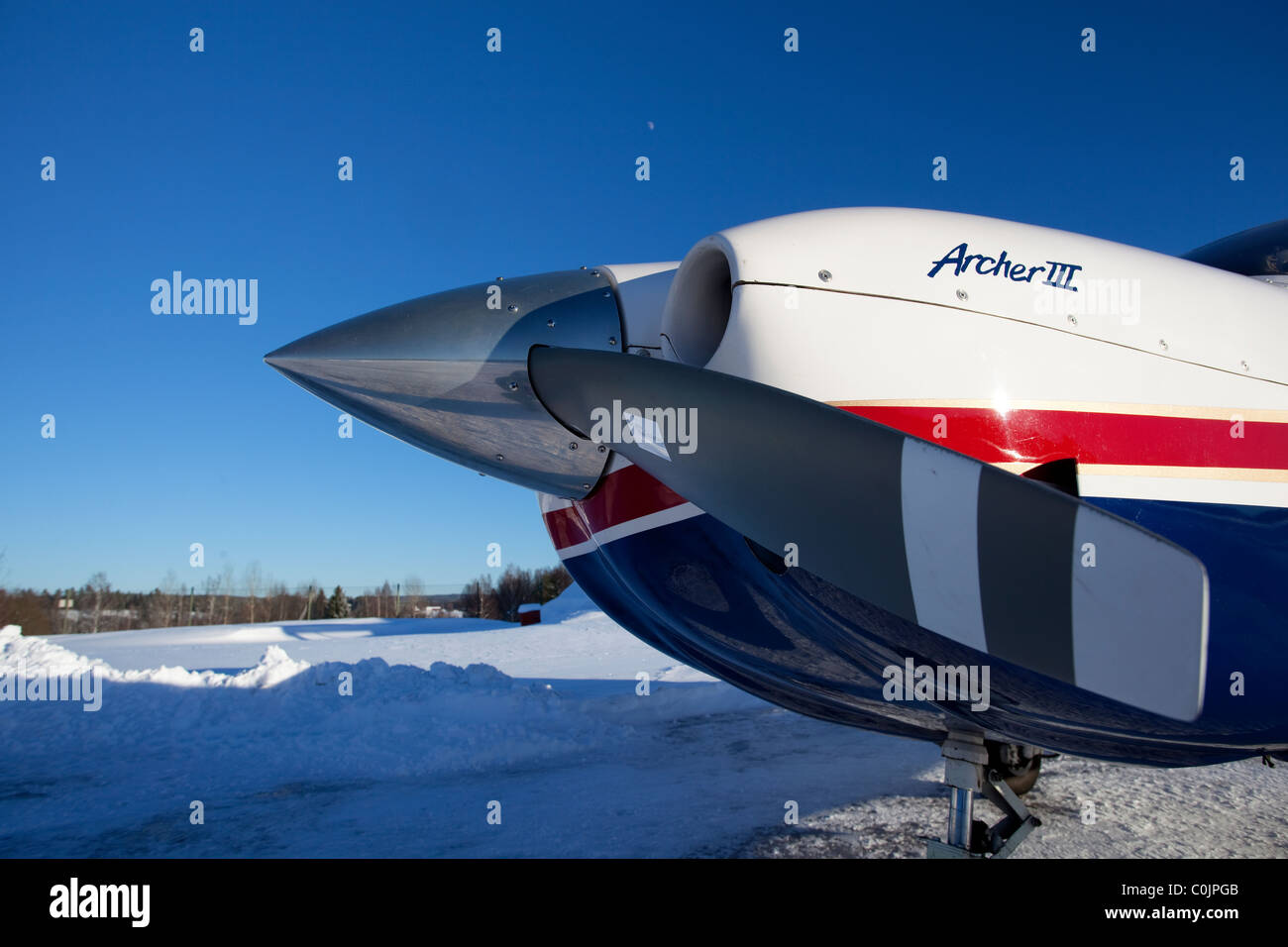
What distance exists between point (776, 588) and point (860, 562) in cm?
62

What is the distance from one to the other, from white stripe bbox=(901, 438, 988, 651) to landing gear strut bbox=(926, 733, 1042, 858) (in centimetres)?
160

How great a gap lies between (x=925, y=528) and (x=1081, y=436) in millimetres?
745

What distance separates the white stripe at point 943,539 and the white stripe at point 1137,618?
191 mm

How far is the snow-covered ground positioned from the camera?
13.4ft

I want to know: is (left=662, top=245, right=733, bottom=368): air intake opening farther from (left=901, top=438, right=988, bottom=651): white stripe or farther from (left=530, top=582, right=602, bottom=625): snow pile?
(left=530, top=582, right=602, bottom=625): snow pile

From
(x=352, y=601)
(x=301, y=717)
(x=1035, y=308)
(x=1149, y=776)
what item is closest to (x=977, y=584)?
(x=1035, y=308)

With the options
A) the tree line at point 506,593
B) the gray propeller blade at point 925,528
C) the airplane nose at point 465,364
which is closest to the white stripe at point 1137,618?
the gray propeller blade at point 925,528

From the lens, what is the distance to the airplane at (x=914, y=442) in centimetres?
158

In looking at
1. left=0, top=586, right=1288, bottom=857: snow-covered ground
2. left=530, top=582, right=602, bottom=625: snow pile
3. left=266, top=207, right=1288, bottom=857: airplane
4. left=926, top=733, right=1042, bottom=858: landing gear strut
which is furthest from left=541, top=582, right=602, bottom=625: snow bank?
left=266, top=207, right=1288, bottom=857: airplane

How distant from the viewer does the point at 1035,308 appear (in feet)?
6.75

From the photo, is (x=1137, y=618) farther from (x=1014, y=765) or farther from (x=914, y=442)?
(x=1014, y=765)

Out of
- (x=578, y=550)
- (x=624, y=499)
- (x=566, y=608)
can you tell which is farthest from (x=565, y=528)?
(x=566, y=608)

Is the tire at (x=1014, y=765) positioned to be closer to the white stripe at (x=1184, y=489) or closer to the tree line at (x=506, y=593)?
the white stripe at (x=1184, y=489)
